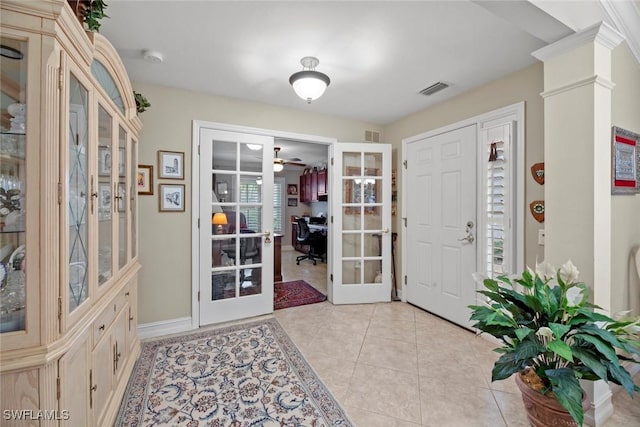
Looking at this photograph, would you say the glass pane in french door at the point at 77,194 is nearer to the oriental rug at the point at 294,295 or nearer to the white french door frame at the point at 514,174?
the oriental rug at the point at 294,295

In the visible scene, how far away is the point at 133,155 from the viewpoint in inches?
84.0

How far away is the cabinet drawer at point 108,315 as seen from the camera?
133 cm

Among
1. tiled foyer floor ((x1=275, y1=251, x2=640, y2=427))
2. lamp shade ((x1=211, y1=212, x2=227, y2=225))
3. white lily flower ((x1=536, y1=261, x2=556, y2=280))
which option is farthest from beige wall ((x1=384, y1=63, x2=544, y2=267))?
lamp shade ((x1=211, y1=212, x2=227, y2=225))

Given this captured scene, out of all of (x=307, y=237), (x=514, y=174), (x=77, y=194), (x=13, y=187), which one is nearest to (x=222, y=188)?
(x=77, y=194)

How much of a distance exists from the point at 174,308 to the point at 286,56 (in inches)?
101

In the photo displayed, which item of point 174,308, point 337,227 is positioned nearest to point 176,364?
point 174,308

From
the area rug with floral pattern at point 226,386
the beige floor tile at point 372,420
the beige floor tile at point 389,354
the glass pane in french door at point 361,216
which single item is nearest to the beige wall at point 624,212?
the beige floor tile at point 389,354

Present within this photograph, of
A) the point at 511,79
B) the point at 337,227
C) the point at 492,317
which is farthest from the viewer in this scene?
the point at 337,227

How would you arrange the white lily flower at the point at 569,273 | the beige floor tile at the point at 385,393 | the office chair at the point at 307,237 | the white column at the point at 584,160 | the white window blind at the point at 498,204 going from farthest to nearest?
the office chair at the point at 307,237, the white window blind at the point at 498,204, the beige floor tile at the point at 385,393, the white column at the point at 584,160, the white lily flower at the point at 569,273

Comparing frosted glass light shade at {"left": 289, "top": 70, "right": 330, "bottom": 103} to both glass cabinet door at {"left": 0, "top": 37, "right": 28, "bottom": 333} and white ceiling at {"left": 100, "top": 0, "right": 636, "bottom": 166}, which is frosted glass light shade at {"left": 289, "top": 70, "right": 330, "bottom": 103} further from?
glass cabinet door at {"left": 0, "top": 37, "right": 28, "bottom": 333}

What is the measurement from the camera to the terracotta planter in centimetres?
121

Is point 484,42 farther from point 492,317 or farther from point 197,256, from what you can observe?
point 197,256

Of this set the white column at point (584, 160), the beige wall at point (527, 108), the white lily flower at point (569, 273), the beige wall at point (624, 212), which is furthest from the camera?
the beige wall at point (527, 108)

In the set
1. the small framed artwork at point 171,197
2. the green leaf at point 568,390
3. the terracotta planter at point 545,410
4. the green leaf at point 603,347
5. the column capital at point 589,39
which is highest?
the column capital at point 589,39
